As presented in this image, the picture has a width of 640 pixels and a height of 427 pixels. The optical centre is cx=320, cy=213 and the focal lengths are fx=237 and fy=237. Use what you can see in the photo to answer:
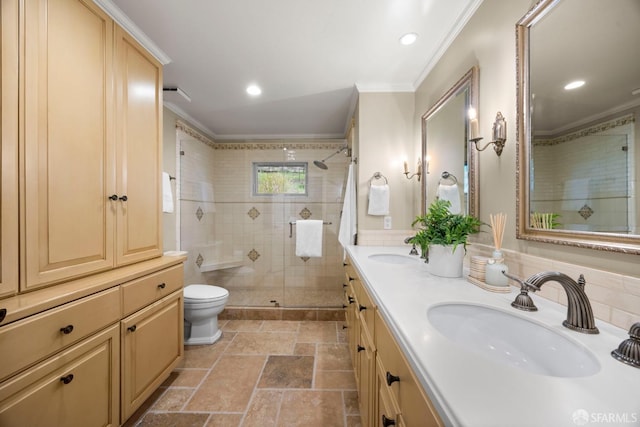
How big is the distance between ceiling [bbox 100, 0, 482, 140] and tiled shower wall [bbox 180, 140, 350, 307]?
0.82m

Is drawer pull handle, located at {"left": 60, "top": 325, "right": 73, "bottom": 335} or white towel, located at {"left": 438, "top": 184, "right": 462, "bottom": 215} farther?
white towel, located at {"left": 438, "top": 184, "right": 462, "bottom": 215}

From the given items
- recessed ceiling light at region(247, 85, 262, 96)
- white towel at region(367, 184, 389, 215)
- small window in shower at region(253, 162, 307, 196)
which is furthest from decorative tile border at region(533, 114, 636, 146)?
small window in shower at region(253, 162, 307, 196)

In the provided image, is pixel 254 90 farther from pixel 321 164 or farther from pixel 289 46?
pixel 321 164

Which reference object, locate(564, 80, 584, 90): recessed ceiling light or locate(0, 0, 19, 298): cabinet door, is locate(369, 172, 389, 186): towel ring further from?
locate(0, 0, 19, 298): cabinet door

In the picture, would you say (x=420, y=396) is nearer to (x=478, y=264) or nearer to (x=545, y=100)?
(x=478, y=264)

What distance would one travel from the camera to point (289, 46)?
1646mm

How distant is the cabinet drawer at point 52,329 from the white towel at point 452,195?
1.94 metres

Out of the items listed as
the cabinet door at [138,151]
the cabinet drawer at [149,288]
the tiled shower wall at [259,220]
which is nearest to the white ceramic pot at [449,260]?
the cabinet drawer at [149,288]

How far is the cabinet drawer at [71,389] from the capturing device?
801 mm

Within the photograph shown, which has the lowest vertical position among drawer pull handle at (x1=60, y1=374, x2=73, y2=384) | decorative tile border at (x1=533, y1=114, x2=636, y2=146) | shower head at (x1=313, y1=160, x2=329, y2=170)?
drawer pull handle at (x1=60, y1=374, x2=73, y2=384)

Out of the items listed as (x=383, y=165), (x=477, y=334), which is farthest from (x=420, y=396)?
(x=383, y=165)

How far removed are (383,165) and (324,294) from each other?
180cm

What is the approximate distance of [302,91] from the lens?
2.24 m

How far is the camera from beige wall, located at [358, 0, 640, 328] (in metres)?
0.68
